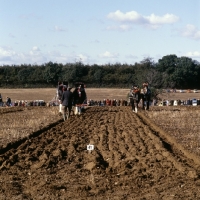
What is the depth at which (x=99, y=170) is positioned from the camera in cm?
1113

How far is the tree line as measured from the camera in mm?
105688

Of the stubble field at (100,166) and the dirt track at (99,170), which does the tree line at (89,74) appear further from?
the dirt track at (99,170)

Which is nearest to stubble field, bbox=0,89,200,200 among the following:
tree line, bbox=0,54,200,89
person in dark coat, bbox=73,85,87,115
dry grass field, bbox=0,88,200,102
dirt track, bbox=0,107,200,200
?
dirt track, bbox=0,107,200,200

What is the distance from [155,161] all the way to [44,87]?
299ft

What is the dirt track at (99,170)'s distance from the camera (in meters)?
9.06

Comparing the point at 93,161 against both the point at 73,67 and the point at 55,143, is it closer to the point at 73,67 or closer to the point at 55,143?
the point at 55,143

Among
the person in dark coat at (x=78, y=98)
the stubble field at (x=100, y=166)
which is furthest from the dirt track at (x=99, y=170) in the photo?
the person in dark coat at (x=78, y=98)

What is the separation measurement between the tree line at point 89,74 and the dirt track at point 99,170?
8720 cm

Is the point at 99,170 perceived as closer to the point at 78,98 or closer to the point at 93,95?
the point at 78,98

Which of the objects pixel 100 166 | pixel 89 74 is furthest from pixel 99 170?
pixel 89 74

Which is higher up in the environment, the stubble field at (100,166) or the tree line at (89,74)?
the tree line at (89,74)

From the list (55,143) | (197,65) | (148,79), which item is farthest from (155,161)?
(197,65)

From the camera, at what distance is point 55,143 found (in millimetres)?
16297

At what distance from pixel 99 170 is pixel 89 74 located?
98.9 metres
